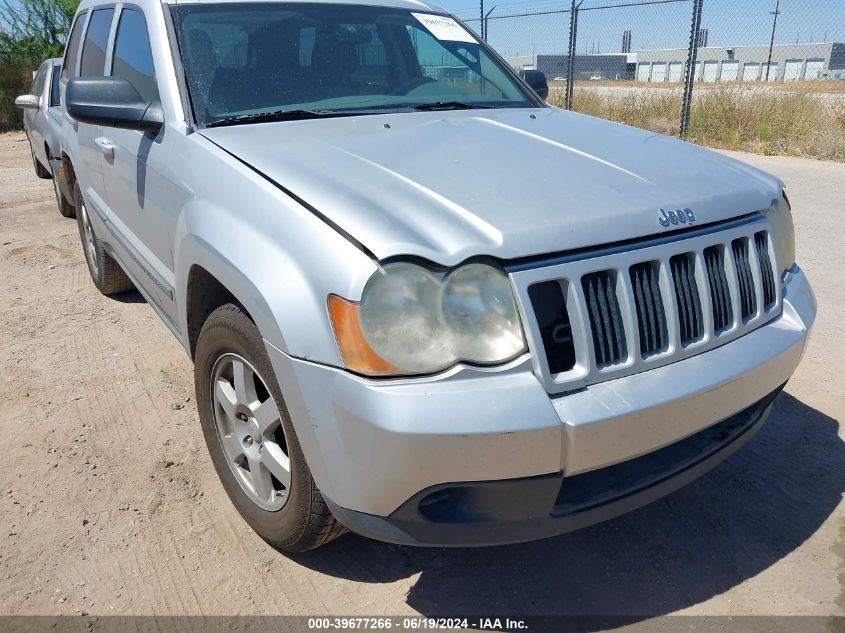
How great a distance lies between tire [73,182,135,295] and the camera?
4577 millimetres

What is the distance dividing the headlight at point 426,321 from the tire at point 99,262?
330 cm

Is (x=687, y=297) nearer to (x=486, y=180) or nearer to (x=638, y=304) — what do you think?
(x=638, y=304)

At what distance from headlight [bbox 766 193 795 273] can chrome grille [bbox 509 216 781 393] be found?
21 centimetres

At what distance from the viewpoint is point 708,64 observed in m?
23.5

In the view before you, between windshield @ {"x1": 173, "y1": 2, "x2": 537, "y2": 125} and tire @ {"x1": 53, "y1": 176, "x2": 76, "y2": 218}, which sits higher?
windshield @ {"x1": 173, "y1": 2, "x2": 537, "y2": 125}

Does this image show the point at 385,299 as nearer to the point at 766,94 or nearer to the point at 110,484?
the point at 110,484

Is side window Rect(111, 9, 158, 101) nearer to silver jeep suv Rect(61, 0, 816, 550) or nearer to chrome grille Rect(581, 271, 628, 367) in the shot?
silver jeep suv Rect(61, 0, 816, 550)

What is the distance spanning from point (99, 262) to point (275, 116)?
98.6 inches

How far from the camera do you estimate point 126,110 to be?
2688mm

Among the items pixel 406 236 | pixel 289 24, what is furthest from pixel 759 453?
pixel 289 24

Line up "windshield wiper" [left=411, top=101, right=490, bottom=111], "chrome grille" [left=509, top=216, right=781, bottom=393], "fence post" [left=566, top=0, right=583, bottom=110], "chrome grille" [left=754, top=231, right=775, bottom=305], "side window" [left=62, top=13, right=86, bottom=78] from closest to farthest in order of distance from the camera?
"chrome grille" [left=509, top=216, right=781, bottom=393], "chrome grille" [left=754, top=231, right=775, bottom=305], "windshield wiper" [left=411, top=101, right=490, bottom=111], "side window" [left=62, top=13, right=86, bottom=78], "fence post" [left=566, top=0, right=583, bottom=110]

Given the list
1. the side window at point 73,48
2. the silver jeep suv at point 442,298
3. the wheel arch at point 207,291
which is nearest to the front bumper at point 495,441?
the silver jeep suv at point 442,298

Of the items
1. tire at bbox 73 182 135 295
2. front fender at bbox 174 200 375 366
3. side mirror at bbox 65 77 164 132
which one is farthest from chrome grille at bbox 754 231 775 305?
tire at bbox 73 182 135 295

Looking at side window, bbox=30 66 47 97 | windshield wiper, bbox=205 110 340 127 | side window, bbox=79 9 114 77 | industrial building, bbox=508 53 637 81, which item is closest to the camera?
windshield wiper, bbox=205 110 340 127
